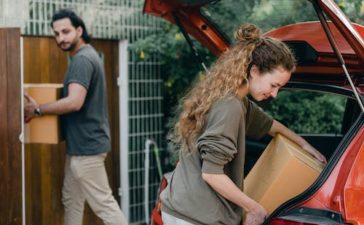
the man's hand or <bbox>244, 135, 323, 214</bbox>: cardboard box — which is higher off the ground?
the man's hand

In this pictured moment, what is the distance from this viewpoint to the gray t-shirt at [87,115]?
5.07 m

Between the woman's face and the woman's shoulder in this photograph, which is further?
the woman's face

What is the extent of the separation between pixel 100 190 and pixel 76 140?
43 centimetres

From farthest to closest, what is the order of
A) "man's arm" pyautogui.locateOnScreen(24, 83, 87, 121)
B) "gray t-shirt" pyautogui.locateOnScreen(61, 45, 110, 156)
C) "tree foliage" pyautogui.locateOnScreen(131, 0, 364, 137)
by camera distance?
"tree foliage" pyautogui.locateOnScreen(131, 0, 364, 137)
"gray t-shirt" pyautogui.locateOnScreen(61, 45, 110, 156)
"man's arm" pyautogui.locateOnScreen(24, 83, 87, 121)

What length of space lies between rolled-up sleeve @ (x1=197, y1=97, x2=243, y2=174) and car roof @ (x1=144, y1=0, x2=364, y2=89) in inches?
24.5

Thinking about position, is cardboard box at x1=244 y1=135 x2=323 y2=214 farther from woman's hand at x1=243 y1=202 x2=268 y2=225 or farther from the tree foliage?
the tree foliage

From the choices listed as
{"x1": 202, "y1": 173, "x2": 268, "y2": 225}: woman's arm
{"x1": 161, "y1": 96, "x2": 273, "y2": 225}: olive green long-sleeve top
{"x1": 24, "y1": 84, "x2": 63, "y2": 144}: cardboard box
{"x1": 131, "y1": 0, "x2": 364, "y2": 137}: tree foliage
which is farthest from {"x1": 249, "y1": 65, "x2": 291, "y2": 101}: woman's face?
{"x1": 131, "y1": 0, "x2": 364, "y2": 137}: tree foliage

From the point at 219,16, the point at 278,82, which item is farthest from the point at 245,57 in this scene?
the point at 219,16

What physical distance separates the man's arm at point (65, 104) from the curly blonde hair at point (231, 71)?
187cm

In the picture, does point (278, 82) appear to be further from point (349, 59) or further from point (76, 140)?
point (76, 140)

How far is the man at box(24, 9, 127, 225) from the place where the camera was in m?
5.08

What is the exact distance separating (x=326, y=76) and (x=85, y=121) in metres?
2.09

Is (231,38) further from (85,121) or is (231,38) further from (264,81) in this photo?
(264,81)

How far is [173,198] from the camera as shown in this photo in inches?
125
